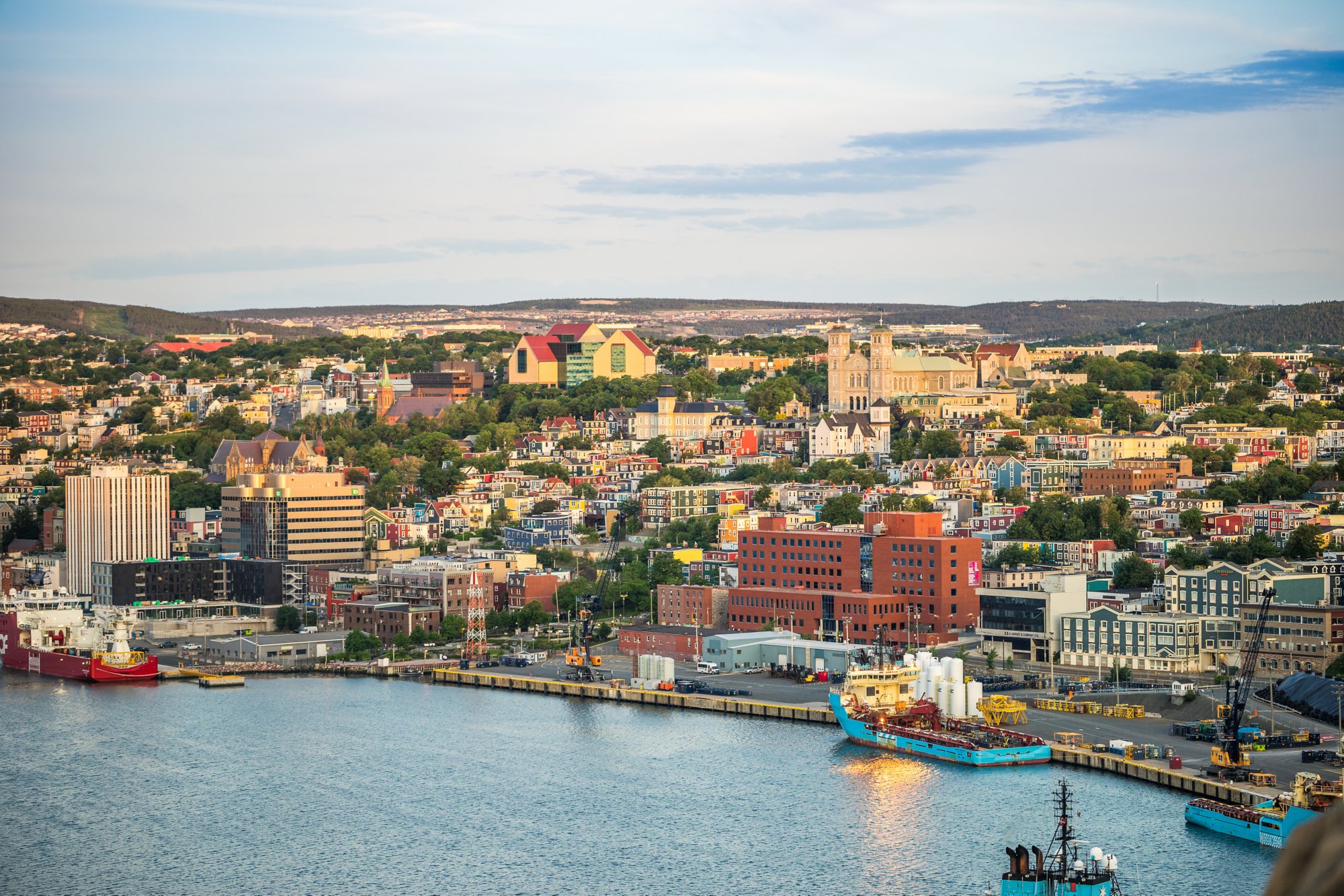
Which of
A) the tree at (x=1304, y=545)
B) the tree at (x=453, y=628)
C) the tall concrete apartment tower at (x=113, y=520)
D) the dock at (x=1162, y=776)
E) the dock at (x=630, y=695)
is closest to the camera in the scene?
the dock at (x=1162, y=776)

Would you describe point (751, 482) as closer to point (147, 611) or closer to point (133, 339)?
point (147, 611)

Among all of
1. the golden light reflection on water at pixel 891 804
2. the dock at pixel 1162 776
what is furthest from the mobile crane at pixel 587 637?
the dock at pixel 1162 776

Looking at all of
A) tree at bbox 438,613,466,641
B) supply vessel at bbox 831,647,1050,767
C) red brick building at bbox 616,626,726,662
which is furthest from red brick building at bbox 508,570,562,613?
supply vessel at bbox 831,647,1050,767

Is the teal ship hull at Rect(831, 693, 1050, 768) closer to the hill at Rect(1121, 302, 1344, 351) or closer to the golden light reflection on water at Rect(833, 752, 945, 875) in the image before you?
the golden light reflection on water at Rect(833, 752, 945, 875)

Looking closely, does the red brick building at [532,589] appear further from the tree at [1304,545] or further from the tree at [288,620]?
the tree at [1304,545]

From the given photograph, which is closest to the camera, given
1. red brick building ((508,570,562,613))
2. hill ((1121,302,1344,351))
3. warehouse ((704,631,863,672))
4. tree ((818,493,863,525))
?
warehouse ((704,631,863,672))

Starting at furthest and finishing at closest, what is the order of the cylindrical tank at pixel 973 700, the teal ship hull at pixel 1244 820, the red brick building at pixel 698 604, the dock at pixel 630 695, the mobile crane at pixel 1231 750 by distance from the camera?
the red brick building at pixel 698 604, the dock at pixel 630 695, the cylindrical tank at pixel 973 700, the mobile crane at pixel 1231 750, the teal ship hull at pixel 1244 820

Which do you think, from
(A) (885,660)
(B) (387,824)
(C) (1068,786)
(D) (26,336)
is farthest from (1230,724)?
(D) (26,336)
